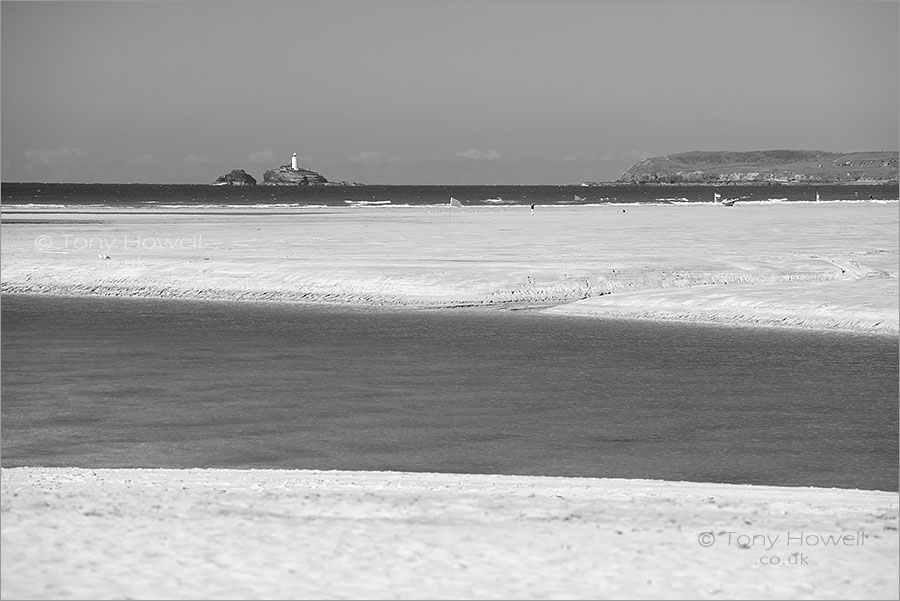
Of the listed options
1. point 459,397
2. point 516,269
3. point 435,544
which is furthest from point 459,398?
point 516,269

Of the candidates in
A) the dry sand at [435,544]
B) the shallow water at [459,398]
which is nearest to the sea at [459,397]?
the shallow water at [459,398]

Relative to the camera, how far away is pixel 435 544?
348 inches

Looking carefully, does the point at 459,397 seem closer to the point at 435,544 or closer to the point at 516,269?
the point at 435,544

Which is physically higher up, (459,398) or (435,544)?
(435,544)

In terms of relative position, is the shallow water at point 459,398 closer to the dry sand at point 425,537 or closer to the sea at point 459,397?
the sea at point 459,397

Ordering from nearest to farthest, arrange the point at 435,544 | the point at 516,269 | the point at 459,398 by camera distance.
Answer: the point at 435,544
the point at 459,398
the point at 516,269

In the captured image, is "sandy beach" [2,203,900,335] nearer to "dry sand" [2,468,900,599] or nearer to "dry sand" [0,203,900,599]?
"dry sand" [0,203,900,599]

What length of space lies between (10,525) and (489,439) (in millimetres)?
8786

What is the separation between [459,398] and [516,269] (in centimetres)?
2029

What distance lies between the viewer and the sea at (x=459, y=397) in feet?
52.1

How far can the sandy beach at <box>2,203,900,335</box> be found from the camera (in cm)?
3244

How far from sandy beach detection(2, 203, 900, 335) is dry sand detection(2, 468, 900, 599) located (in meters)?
19.8

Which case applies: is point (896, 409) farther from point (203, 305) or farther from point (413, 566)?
point (203, 305)

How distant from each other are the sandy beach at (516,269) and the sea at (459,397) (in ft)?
9.26
